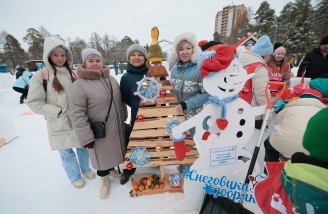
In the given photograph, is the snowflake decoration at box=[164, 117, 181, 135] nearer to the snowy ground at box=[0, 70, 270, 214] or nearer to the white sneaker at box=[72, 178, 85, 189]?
the snowy ground at box=[0, 70, 270, 214]

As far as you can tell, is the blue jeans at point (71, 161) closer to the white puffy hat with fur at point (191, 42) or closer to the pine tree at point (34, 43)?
the white puffy hat with fur at point (191, 42)

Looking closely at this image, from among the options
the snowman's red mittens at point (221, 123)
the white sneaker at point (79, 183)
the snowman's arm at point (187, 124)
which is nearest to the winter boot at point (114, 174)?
the white sneaker at point (79, 183)

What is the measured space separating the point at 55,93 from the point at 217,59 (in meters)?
1.90

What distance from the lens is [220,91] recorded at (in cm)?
134

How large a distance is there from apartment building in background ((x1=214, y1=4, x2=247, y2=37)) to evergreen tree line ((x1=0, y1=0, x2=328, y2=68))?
28.3 ft

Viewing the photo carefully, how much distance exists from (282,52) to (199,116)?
3.00m

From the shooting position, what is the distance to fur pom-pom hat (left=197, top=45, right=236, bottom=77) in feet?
4.03

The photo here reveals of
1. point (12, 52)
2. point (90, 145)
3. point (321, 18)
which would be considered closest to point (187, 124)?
point (90, 145)

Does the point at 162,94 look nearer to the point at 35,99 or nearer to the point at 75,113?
the point at 75,113

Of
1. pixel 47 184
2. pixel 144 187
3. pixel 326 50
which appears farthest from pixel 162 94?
pixel 326 50

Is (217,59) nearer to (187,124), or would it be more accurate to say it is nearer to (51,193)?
(187,124)

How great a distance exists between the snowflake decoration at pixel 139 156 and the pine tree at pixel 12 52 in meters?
41.9

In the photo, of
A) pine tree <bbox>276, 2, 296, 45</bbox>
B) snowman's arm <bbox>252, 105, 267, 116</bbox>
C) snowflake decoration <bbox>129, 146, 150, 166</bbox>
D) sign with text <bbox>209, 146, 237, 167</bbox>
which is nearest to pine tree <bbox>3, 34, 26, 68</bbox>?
snowflake decoration <bbox>129, 146, 150, 166</bbox>

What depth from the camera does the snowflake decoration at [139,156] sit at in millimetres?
1995
